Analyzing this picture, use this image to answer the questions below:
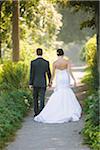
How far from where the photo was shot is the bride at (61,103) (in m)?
12.9

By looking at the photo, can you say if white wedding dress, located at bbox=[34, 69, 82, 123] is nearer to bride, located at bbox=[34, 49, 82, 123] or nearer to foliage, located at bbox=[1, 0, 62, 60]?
bride, located at bbox=[34, 49, 82, 123]

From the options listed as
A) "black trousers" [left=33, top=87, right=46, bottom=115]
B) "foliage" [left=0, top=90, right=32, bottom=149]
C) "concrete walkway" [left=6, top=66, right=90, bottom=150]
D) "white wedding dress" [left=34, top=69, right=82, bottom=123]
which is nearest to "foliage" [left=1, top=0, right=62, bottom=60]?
"foliage" [left=0, top=90, right=32, bottom=149]

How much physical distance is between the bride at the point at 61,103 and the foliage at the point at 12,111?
0.73 m

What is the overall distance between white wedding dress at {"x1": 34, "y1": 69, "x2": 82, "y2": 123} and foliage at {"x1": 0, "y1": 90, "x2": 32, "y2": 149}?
728 millimetres

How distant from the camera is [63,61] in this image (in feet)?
44.6

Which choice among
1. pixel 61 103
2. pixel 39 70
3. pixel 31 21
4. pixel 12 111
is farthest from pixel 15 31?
pixel 31 21

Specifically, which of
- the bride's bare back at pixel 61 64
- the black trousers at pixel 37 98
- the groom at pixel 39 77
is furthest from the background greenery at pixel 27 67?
the bride's bare back at pixel 61 64

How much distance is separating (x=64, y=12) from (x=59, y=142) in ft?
201

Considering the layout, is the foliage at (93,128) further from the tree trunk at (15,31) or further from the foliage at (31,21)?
the foliage at (31,21)

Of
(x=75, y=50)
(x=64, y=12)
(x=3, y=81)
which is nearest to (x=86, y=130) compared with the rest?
(x=3, y=81)

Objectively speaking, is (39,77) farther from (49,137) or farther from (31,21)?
(31,21)

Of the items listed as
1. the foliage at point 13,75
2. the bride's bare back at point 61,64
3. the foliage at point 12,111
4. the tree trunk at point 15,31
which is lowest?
the foliage at point 12,111

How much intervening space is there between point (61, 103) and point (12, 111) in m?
1.53

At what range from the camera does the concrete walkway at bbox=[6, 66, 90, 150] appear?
30.5ft
